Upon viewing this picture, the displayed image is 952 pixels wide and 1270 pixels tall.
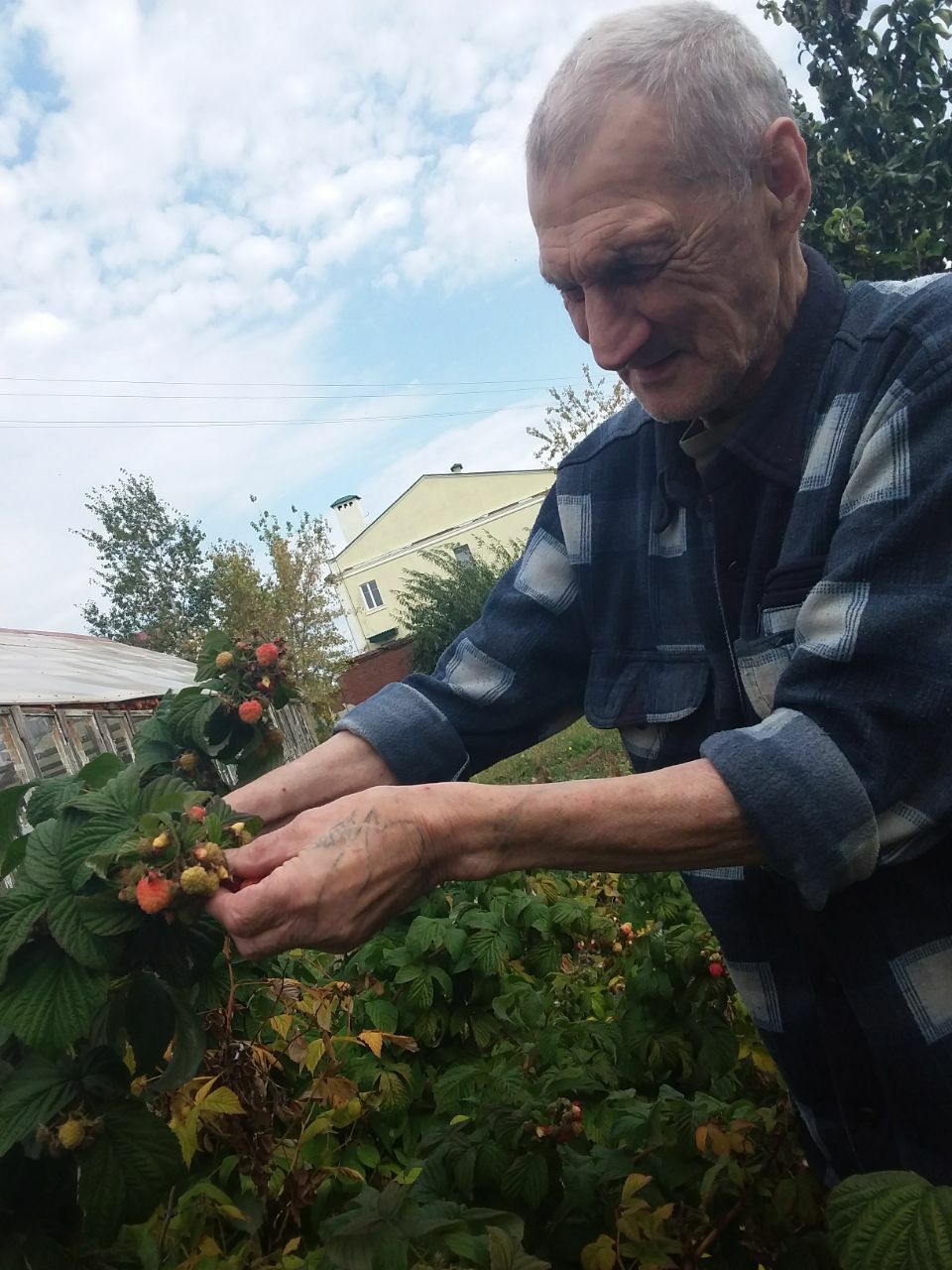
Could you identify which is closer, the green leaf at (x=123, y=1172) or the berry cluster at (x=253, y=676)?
the green leaf at (x=123, y=1172)

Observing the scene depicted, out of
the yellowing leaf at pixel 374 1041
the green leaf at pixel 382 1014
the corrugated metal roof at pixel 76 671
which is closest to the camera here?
the yellowing leaf at pixel 374 1041

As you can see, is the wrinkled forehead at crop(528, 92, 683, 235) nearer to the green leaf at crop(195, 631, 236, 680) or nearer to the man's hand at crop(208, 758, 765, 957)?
the man's hand at crop(208, 758, 765, 957)

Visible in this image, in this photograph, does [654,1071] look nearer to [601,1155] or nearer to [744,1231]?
[601,1155]

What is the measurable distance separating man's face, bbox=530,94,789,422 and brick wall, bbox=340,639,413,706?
104 feet

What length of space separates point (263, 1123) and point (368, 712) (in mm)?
754

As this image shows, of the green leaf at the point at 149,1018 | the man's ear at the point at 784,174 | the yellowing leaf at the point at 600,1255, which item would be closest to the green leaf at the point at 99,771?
the green leaf at the point at 149,1018

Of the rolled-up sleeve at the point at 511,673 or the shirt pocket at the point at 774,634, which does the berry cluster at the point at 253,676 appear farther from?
the shirt pocket at the point at 774,634

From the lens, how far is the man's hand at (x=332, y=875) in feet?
3.47

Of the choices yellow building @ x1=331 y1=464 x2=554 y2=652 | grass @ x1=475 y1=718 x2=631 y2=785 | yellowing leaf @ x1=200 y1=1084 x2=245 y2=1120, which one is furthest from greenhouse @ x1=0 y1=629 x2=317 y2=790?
yellow building @ x1=331 y1=464 x2=554 y2=652

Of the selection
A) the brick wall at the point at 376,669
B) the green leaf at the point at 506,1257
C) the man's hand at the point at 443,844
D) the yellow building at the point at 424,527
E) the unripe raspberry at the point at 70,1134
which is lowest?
the brick wall at the point at 376,669

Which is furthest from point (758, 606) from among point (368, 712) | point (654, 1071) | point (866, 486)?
point (654, 1071)

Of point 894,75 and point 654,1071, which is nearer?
point 654,1071

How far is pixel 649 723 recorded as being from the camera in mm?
1675

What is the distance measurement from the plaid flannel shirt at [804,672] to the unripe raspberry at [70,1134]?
672 millimetres
